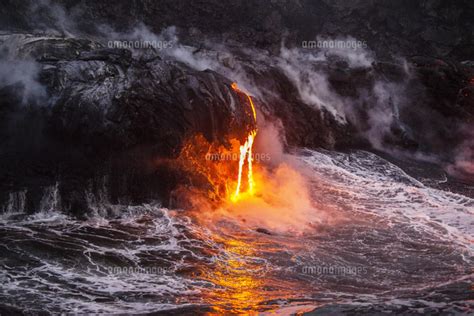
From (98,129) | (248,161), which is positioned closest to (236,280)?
(98,129)

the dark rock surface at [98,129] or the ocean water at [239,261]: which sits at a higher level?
the dark rock surface at [98,129]

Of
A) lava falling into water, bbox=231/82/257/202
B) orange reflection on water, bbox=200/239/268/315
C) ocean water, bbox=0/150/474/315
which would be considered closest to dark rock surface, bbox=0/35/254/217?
ocean water, bbox=0/150/474/315

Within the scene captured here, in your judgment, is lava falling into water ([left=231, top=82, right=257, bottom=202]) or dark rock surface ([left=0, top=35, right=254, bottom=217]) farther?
lava falling into water ([left=231, top=82, right=257, bottom=202])

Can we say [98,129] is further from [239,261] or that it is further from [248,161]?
[239,261]

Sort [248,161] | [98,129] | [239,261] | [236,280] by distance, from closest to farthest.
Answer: [236,280] → [239,261] → [98,129] → [248,161]

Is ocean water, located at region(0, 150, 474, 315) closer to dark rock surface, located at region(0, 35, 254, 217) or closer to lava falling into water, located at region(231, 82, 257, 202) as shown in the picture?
dark rock surface, located at region(0, 35, 254, 217)

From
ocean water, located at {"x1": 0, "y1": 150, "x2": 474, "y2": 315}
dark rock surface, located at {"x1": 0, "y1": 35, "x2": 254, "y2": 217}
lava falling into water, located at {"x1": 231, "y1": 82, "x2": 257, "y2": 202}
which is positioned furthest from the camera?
lava falling into water, located at {"x1": 231, "y1": 82, "x2": 257, "y2": 202}

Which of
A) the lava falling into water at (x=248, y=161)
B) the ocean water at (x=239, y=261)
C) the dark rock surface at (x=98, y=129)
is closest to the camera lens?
the ocean water at (x=239, y=261)

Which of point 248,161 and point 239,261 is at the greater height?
point 248,161

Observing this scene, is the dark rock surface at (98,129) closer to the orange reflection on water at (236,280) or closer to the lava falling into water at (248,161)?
the lava falling into water at (248,161)

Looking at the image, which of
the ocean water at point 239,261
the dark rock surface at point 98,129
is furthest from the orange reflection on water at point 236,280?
the dark rock surface at point 98,129

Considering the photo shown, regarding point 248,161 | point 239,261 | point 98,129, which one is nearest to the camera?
point 239,261

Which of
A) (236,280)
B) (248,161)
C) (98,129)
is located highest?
(98,129)

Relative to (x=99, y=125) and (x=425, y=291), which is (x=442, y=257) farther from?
(x=99, y=125)
